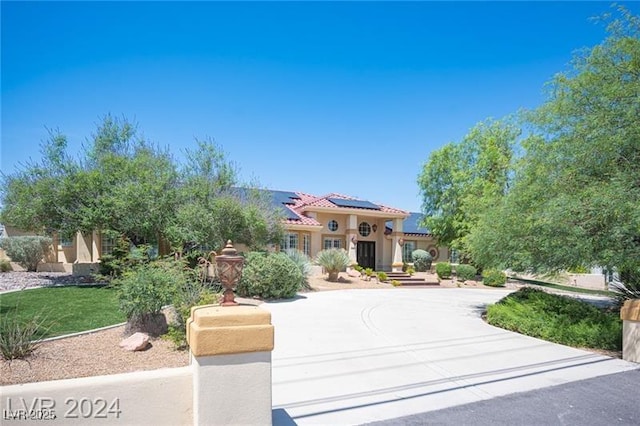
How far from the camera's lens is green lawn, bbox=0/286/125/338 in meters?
9.40

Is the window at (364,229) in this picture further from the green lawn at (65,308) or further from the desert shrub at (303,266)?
the green lawn at (65,308)

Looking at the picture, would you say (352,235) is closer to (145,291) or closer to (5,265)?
(145,291)

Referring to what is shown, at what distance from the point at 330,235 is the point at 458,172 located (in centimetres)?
1104

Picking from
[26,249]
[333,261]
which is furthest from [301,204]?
Result: [26,249]

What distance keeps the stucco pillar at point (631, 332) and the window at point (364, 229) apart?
73.3ft

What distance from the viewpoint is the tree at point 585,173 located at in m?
8.44

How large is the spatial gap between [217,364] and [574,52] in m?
12.0

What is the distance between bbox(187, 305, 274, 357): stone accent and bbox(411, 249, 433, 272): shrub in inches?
1134

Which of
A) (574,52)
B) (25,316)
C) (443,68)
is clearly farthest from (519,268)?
(25,316)

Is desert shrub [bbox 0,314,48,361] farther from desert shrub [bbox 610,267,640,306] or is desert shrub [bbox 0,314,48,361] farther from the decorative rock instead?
desert shrub [bbox 610,267,640,306]

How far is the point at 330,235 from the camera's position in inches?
1102

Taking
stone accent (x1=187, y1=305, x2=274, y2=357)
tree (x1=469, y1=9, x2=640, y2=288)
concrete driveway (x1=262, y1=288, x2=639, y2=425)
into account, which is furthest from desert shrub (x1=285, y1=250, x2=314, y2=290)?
stone accent (x1=187, y1=305, x2=274, y2=357)

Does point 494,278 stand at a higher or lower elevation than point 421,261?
lower

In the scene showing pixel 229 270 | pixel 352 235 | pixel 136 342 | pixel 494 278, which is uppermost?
pixel 352 235
